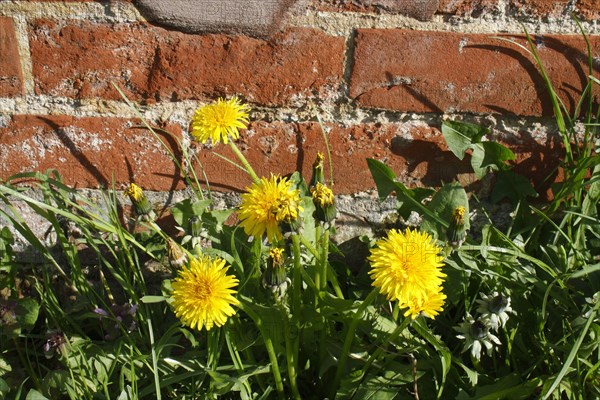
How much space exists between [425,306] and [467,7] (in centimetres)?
47

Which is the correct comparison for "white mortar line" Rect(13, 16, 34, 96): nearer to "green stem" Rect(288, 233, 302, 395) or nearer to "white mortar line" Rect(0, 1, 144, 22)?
"white mortar line" Rect(0, 1, 144, 22)

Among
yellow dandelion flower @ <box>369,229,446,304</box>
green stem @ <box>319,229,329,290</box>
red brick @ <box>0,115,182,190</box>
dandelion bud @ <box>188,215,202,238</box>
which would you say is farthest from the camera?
red brick @ <box>0,115,182,190</box>

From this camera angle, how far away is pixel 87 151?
3.34 feet

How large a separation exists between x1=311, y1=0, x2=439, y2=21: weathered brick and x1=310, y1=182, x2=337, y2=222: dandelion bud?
12.9 inches

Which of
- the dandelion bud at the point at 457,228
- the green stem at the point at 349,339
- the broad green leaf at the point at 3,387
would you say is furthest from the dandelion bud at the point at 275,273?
the broad green leaf at the point at 3,387

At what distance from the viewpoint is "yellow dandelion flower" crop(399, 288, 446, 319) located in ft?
2.36

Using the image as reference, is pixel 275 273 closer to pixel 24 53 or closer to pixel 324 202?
pixel 324 202

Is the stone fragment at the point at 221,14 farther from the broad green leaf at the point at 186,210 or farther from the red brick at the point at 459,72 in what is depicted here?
the broad green leaf at the point at 186,210

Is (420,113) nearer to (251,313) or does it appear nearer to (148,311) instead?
(251,313)

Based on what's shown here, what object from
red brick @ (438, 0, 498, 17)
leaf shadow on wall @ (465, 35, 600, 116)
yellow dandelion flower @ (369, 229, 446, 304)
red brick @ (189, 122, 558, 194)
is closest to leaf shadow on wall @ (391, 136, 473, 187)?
red brick @ (189, 122, 558, 194)

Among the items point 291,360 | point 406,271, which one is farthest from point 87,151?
point 406,271

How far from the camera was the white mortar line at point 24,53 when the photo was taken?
0.96 m

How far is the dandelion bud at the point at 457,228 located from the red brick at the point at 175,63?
33cm

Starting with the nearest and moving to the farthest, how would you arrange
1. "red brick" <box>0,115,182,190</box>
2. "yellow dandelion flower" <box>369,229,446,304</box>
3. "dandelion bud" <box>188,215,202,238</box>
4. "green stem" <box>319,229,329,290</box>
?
"yellow dandelion flower" <box>369,229,446,304</box> → "green stem" <box>319,229,329,290</box> → "dandelion bud" <box>188,215,202,238</box> → "red brick" <box>0,115,182,190</box>
